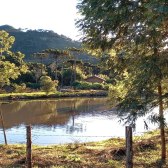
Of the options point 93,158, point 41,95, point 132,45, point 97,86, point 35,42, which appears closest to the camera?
point 132,45

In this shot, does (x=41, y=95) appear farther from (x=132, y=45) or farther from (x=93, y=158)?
(x=132, y=45)

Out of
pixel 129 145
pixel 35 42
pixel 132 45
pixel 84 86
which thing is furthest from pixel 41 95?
pixel 35 42

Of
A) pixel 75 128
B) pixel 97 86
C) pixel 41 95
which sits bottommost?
pixel 75 128

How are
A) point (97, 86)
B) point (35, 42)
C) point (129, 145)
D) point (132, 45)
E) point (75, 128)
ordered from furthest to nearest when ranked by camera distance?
point (35, 42), point (97, 86), point (75, 128), point (132, 45), point (129, 145)

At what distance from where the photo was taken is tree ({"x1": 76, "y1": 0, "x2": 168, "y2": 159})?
3354 millimetres

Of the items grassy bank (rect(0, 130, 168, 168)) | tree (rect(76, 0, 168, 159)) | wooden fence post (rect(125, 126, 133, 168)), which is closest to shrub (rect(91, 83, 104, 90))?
grassy bank (rect(0, 130, 168, 168))

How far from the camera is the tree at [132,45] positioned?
3354 millimetres

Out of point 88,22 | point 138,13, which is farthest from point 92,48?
point 138,13

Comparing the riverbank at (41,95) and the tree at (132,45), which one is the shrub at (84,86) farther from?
the tree at (132,45)

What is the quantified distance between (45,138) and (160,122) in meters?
6.13

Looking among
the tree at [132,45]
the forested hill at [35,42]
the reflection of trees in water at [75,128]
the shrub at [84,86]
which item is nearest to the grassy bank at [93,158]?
the tree at [132,45]

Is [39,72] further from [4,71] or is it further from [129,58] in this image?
[129,58]

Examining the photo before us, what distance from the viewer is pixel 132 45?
423 cm

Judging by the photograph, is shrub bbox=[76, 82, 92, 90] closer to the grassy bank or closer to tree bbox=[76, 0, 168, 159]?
the grassy bank
